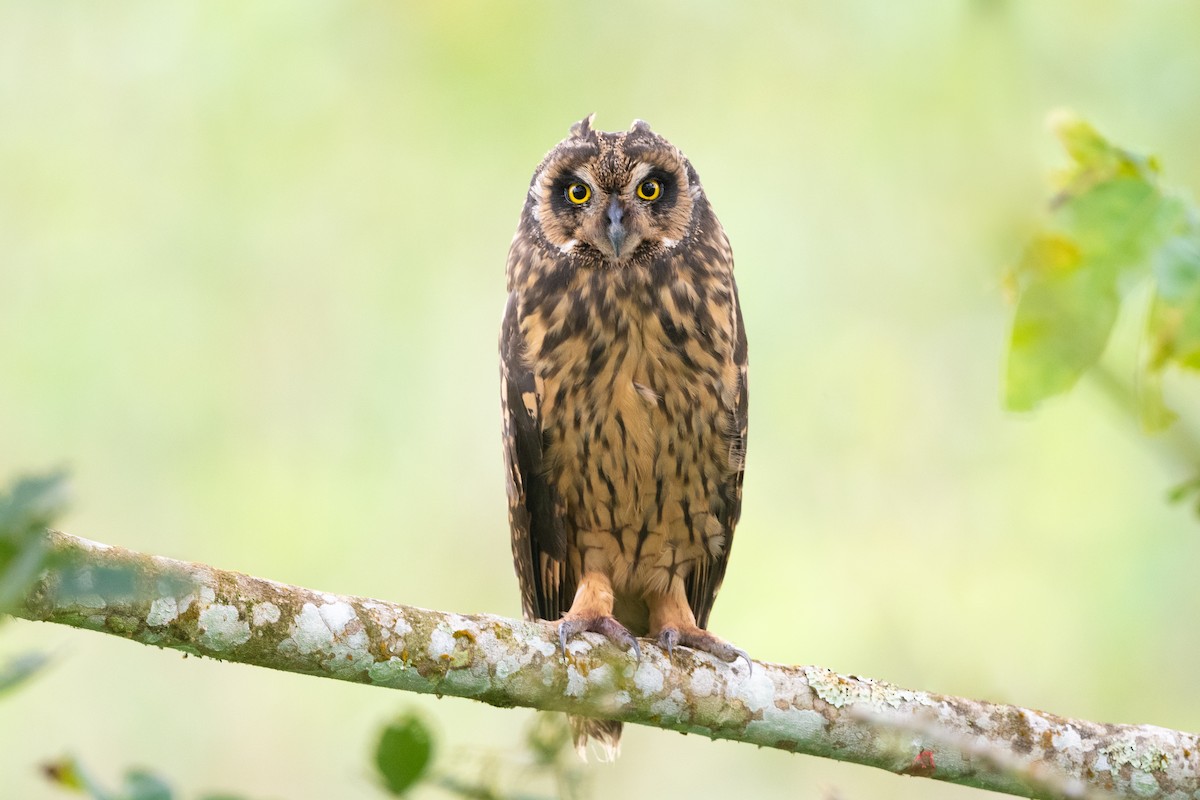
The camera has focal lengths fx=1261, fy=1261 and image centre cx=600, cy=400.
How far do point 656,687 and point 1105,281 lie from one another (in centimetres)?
135

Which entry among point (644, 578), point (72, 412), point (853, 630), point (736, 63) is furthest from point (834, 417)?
point (72, 412)

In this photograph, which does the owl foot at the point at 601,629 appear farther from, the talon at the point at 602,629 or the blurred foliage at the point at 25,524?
the blurred foliage at the point at 25,524

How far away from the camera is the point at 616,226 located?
3361mm

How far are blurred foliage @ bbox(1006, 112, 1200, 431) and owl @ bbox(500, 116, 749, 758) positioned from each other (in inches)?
48.5

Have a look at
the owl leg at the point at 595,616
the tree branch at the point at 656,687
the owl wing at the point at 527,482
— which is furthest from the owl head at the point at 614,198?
the tree branch at the point at 656,687

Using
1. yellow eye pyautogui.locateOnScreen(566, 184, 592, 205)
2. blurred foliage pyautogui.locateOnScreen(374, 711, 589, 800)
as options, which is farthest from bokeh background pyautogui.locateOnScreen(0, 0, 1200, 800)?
blurred foliage pyautogui.locateOnScreen(374, 711, 589, 800)

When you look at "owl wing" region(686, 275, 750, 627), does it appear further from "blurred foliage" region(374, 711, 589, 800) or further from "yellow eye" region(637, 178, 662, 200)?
"blurred foliage" region(374, 711, 589, 800)

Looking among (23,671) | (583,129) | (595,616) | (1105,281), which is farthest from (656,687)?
(23,671)

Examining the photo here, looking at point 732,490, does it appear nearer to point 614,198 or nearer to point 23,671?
point 614,198

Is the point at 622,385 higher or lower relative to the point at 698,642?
higher

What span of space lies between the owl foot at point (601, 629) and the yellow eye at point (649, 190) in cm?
115

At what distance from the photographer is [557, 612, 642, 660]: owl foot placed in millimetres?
2943

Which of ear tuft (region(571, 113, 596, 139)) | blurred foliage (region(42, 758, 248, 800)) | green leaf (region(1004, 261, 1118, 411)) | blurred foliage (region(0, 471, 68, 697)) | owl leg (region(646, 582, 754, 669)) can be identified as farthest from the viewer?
ear tuft (region(571, 113, 596, 139))

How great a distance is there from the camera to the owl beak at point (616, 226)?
3.35m
